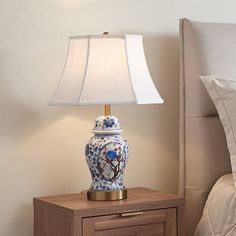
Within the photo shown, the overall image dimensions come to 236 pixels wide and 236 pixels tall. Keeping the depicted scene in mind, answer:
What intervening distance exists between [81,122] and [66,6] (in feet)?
1.44

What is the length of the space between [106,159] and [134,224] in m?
0.24

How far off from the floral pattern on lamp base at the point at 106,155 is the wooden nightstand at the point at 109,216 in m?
0.08

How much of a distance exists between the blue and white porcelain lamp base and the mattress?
0.33 metres

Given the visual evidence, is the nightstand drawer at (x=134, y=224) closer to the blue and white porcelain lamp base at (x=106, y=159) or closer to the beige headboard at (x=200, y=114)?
the blue and white porcelain lamp base at (x=106, y=159)

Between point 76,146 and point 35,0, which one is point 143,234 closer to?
point 76,146

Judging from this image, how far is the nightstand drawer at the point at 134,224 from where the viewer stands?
2016 millimetres

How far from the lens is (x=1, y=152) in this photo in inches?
88.1

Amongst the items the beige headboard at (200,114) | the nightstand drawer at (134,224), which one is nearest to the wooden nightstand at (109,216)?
the nightstand drawer at (134,224)

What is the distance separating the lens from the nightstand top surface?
2.01m

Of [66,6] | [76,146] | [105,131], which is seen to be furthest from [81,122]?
[66,6]

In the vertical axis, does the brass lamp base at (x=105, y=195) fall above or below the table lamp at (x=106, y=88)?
below

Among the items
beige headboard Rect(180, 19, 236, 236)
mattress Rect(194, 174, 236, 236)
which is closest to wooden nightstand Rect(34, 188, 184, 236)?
mattress Rect(194, 174, 236, 236)

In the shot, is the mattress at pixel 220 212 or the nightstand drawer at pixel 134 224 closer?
the nightstand drawer at pixel 134 224

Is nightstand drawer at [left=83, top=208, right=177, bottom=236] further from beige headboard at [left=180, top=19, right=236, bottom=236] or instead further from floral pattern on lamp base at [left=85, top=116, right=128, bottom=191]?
beige headboard at [left=180, top=19, right=236, bottom=236]
